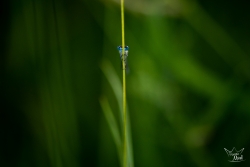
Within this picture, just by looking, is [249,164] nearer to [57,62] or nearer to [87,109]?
[87,109]

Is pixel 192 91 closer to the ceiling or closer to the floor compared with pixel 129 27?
closer to the floor

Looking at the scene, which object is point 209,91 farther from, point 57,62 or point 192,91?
point 57,62

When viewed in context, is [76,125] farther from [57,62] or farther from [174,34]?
[174,34]

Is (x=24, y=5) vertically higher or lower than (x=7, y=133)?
higher

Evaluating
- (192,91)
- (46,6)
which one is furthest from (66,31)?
(192,91)

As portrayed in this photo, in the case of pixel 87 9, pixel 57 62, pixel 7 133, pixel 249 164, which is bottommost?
pixel 249 164

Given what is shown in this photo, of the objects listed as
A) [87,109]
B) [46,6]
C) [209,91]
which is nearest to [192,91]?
[209,91]

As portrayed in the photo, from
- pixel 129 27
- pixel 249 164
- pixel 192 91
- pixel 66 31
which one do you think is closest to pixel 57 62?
pixel 66 31
